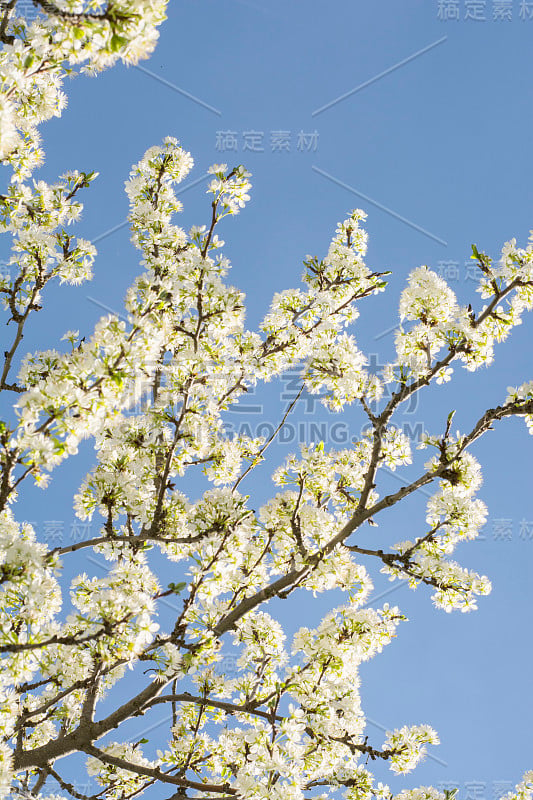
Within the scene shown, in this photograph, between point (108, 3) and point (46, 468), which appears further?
point (46, 468)

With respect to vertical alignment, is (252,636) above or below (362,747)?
above

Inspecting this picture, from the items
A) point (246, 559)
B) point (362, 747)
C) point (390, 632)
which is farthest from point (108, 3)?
point (362, 747)

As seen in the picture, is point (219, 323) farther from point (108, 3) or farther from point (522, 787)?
point (522, 787)

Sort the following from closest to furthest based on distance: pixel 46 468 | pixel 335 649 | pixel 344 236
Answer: pixel 46 468 < pixel 335 649 < pixel 344 236

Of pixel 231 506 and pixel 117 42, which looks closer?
pixel 117 42

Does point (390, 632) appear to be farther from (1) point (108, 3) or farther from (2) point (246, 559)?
(1) point (108, 3)

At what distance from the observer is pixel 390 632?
6551 mm

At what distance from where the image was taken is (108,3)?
337 cm

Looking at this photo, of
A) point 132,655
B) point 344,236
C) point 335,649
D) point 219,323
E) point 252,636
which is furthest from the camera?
point 344,236

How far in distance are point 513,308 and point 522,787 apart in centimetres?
585

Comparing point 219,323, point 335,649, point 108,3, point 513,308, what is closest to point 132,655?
point 335,649

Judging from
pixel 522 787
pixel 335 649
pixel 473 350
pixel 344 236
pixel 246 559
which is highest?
pixel 344 236

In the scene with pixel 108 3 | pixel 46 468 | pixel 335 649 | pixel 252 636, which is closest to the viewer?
pixel 108 3

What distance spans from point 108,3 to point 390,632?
6.38 metres
